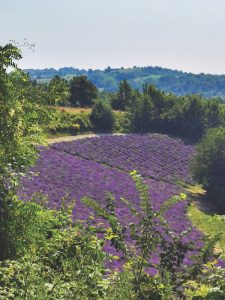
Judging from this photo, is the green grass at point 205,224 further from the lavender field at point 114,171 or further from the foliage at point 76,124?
the foliage at point 76,124

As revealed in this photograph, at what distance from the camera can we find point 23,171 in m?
9.70

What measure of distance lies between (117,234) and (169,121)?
278ft

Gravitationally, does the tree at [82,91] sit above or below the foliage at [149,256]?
above

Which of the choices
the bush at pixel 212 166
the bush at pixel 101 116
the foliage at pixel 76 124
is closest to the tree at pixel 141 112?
the bush at pixel 101 116

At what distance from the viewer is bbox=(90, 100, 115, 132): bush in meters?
83.1

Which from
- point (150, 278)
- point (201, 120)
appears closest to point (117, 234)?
point (150, 278)

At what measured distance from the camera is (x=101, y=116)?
272 ft

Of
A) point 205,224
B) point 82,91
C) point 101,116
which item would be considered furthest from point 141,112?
point 205,224

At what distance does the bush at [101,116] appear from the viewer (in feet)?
273

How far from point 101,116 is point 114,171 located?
80.1 feet

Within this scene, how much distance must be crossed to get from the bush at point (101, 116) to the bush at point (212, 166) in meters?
24.7

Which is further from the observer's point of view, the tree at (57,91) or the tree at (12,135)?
the tree at (57,91)

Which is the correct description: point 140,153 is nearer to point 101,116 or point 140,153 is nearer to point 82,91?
point 101,116

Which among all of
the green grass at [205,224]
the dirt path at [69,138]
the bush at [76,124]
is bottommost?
the green grass at [205,224]
